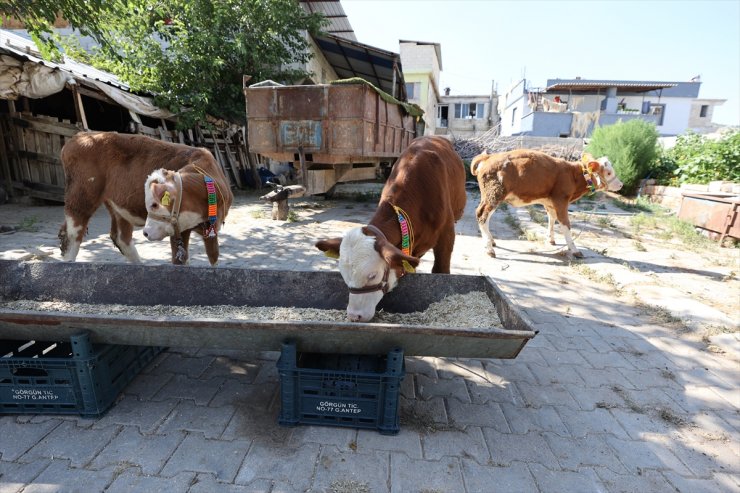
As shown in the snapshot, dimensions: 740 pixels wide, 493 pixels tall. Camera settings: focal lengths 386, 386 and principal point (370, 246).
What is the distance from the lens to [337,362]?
250cm

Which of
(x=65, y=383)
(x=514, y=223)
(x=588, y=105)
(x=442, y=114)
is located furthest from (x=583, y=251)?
(x=442, y=114)

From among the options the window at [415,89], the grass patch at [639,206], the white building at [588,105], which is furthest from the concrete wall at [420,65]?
the grass patch at [639,206]

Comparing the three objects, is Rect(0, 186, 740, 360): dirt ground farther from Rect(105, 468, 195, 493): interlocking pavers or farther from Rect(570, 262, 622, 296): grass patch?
Rect(105, 468, 195, 493): interlocking pavers

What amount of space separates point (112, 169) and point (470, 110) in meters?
39.3

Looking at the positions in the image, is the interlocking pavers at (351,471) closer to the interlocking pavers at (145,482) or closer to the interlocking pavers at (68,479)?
the interlocking pavers at (145,482)

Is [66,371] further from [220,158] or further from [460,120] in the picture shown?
[460,120]

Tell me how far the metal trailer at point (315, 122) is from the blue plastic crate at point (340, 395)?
528 cm

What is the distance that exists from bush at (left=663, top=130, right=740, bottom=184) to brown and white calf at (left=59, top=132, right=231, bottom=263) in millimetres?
11957

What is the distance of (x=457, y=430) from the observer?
2316 millimetres

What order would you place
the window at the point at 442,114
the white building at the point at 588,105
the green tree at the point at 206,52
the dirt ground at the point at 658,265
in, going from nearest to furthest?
the dirt ground at the point at 658,265 → the green tree at the point at 206,52 → the white building at the point at 588,105 → the window at the point at 442,114

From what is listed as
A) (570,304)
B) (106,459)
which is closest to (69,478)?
(106,459)

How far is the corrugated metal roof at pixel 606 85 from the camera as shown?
29312mm

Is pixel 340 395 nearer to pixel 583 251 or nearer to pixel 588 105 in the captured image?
pixel 583 251

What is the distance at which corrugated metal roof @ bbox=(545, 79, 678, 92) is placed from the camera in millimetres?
29312
